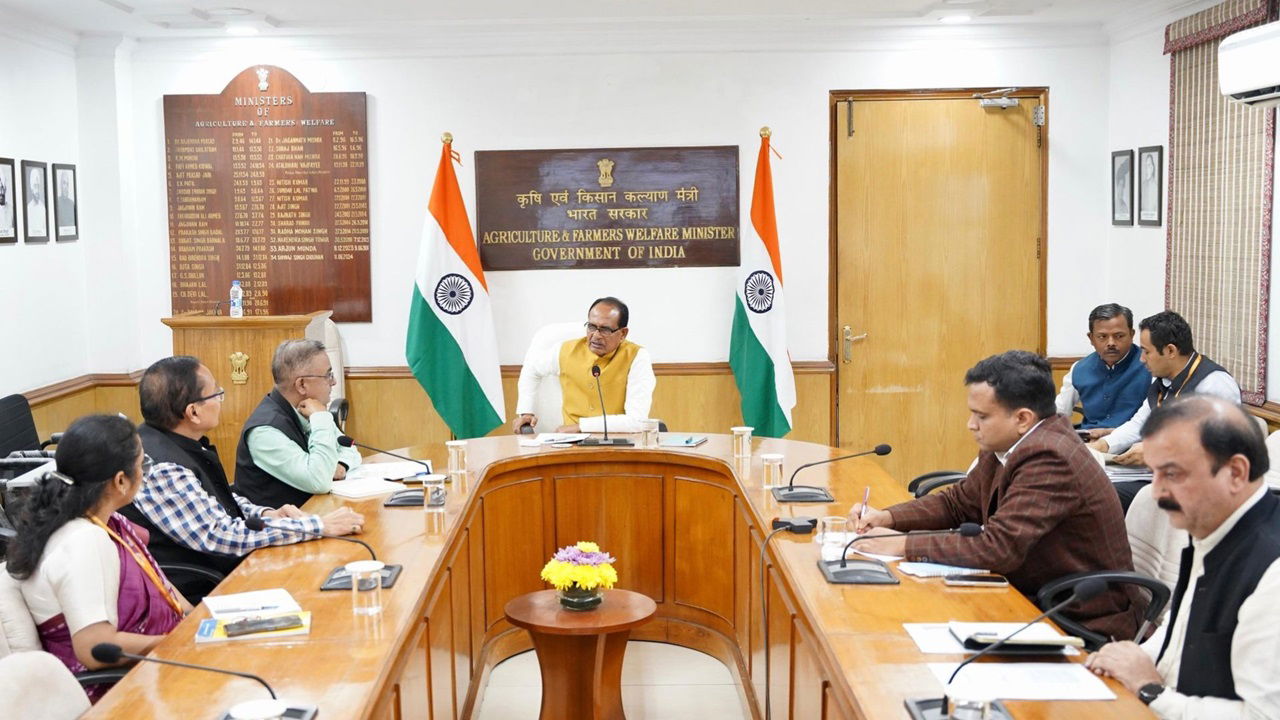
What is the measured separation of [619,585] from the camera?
511 centimetres

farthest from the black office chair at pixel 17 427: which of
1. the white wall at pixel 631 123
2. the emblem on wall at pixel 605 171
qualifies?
the emblem on wall at pixel 605 171

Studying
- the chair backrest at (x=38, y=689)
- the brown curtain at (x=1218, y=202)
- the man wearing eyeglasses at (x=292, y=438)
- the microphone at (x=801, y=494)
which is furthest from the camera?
the brown curtain at (x=1218, y=202)

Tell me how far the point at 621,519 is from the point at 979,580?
2185mm

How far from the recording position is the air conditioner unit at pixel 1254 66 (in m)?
3.56

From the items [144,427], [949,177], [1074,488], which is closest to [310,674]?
[144,427]

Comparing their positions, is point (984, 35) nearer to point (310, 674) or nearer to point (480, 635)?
point (480, 635)

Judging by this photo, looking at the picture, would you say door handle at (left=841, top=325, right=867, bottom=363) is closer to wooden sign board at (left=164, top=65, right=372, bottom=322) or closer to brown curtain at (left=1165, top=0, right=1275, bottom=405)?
brown curtain at (left=1165, top=0, right=1275, bottom=405)

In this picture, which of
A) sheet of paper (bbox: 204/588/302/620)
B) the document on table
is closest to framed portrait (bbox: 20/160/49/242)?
sheet of paper (bbox: 204/588/302/620)

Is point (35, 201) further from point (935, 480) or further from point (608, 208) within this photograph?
point (935, 480)

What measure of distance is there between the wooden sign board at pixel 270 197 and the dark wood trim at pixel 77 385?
0.47m

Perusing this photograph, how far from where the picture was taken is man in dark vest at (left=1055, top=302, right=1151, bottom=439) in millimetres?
5750

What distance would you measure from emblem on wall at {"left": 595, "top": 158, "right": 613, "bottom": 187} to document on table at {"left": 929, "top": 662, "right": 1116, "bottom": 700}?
4.67m

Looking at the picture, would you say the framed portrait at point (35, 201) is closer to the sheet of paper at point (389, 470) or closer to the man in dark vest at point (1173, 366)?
the sheet of paper at point (389, 470)

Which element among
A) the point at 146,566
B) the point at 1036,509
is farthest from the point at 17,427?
the point at 1036,509
